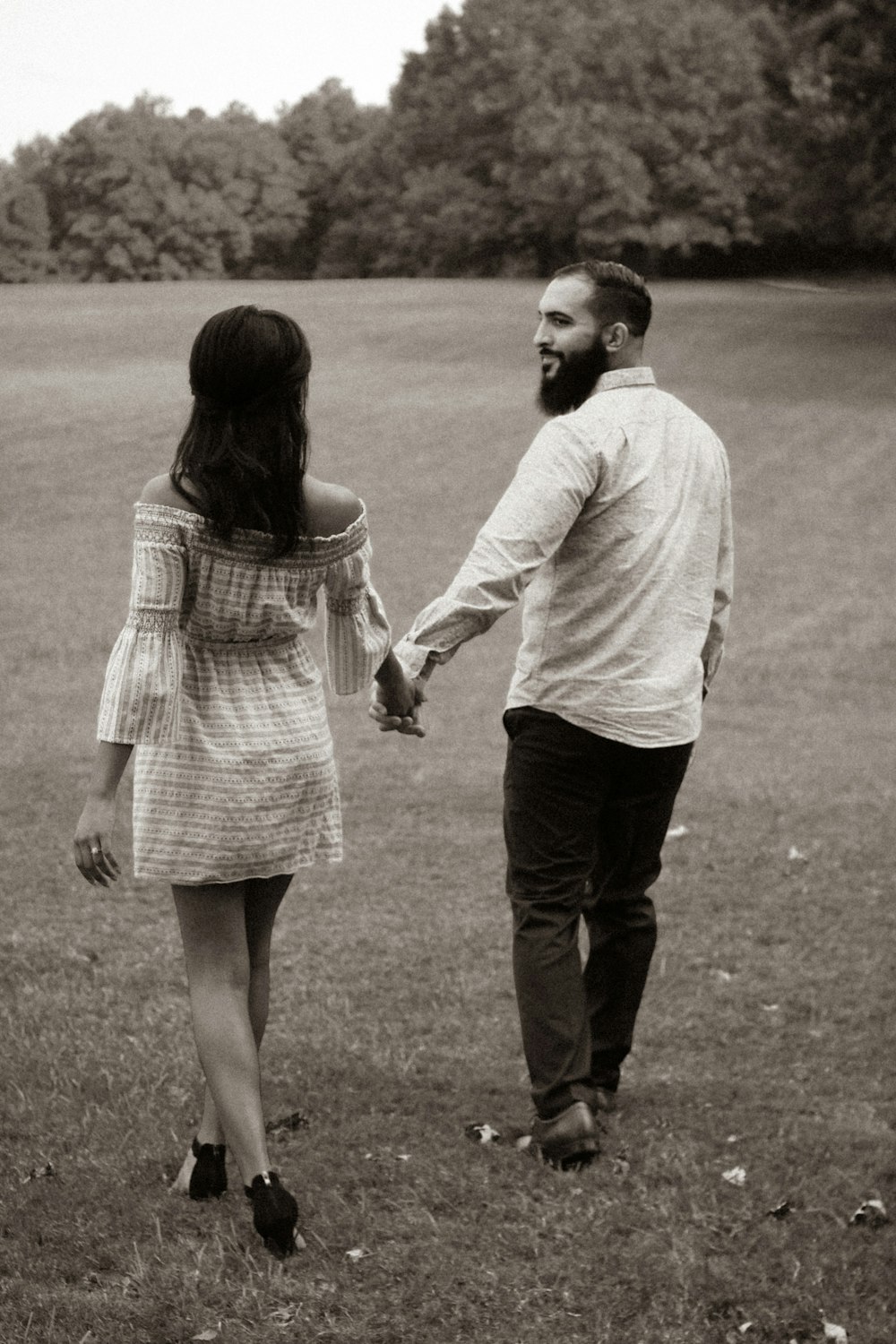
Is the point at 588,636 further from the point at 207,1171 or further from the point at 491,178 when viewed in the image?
the point at 491,178

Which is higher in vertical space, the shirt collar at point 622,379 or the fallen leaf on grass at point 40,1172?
the shirt collar at point 622,379

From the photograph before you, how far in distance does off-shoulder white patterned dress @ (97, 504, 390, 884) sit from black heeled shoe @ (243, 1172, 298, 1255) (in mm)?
666

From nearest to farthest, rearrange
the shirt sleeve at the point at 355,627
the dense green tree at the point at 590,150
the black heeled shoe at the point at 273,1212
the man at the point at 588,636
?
the black heeled shoe at the point at 273,1212 < the shirt sleeve at the point at 355,627 < the man at the point at 588,636 < the dense green tree at the point at 590,150

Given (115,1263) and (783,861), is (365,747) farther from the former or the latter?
(115,1263)

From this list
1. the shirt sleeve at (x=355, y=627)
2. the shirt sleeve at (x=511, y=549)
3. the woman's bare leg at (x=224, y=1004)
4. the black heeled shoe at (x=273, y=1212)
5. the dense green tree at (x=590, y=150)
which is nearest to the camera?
the black heeled shoe at (x=273, y=1212)

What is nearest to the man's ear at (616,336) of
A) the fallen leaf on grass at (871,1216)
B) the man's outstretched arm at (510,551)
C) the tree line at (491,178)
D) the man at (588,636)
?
the man at (588,636)

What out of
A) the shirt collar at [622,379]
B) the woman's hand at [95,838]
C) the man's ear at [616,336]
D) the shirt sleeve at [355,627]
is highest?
the man's ear at [616,336]

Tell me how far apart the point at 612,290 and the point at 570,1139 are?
84.8 inches

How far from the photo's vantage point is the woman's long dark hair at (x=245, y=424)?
3463 millimetres

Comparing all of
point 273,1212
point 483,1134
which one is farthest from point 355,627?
point 483,1134

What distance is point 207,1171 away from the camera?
3.94m

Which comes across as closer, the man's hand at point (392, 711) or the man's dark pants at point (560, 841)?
the man's hand at point (392, 711)

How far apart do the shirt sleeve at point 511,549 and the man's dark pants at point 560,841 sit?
386 millimetres

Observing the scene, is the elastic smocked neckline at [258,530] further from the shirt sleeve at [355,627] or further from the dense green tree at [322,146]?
the dense green tree at [322,146]
